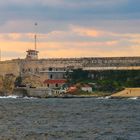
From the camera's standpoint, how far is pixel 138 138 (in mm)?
Answer: 55281

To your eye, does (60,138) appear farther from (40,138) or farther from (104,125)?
(104,125)

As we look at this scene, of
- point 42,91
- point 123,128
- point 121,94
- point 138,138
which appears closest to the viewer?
point 138,138

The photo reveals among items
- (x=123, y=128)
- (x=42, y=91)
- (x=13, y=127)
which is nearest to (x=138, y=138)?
(x=123, y=128)

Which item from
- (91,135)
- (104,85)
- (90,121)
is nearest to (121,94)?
(104,85)

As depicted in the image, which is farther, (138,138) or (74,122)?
(74,122)

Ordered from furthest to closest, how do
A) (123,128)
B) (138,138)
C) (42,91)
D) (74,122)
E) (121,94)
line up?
(42,91), (121,94), (74,122), (123,128), (138,138)

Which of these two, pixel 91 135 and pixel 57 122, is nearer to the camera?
pixel 91 135

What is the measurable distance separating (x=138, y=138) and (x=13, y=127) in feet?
49.0

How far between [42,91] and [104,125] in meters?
130

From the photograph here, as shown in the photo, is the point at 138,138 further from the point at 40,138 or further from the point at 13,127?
the point at 13,127

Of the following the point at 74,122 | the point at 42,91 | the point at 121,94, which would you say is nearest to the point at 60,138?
the point at 74,122

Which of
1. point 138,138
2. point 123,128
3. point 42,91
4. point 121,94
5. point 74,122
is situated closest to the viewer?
point 138,138

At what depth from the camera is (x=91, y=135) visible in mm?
58094

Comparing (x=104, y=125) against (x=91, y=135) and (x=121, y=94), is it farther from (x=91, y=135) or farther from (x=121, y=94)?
(x=121, y=94)
